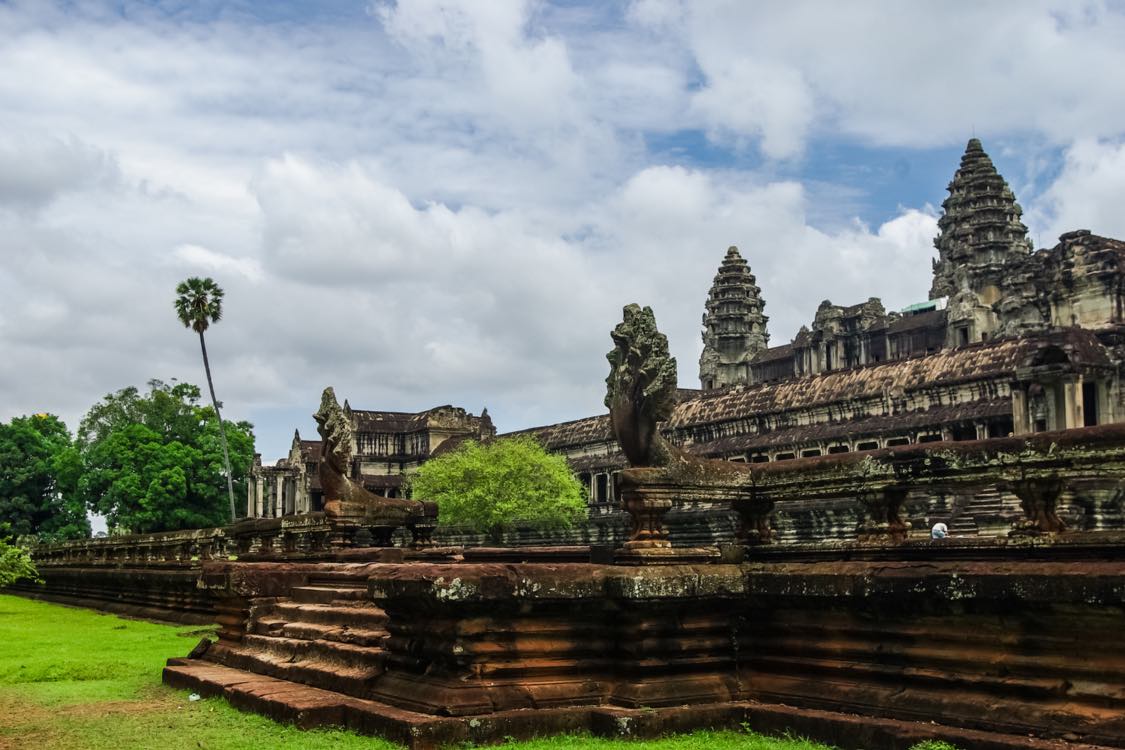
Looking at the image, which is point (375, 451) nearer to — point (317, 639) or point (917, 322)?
point (917, 322)

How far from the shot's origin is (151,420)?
56531mm

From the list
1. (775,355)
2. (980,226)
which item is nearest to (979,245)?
(980,226)

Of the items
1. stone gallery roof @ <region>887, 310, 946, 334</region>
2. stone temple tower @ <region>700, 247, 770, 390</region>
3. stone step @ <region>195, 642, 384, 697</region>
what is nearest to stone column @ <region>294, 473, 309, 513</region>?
stone temple tower @ <region>700, 247, 770, 390</region>

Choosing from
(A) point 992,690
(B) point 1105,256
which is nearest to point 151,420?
(B) point 1105,256

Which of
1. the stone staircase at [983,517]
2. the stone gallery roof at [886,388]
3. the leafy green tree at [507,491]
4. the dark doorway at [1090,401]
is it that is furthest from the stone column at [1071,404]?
the leafy green tree at [507,491]

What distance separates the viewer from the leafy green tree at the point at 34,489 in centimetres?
5681

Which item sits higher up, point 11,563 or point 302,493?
point 302,493

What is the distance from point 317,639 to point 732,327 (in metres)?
75.0

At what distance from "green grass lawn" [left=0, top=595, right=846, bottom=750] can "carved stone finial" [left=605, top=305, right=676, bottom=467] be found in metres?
2.14

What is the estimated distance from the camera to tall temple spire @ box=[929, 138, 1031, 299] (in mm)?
70250

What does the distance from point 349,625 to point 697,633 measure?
3.13 meters

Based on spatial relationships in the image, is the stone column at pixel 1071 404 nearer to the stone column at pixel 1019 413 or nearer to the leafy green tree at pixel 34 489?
the stone column at pixel 1019 413

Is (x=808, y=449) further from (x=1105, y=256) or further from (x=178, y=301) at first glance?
(x=178, y=301)

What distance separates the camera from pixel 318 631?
10070mm
